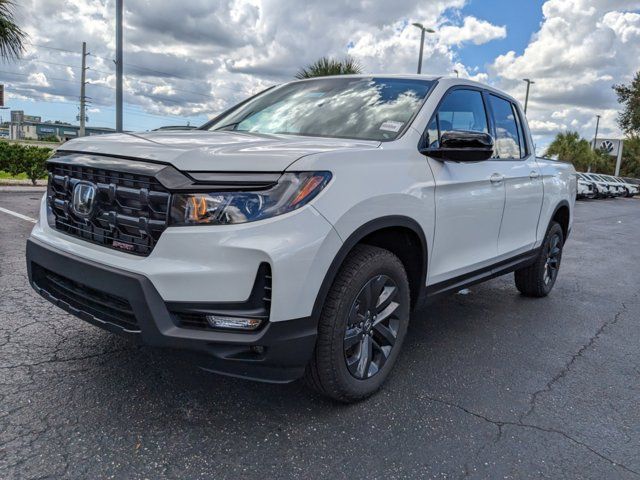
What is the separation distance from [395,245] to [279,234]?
105cm

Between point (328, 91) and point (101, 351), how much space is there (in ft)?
7.64

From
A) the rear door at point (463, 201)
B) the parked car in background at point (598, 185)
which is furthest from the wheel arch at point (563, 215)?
the parked car in background at point (598, 185)

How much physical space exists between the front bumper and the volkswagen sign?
235 millimetres

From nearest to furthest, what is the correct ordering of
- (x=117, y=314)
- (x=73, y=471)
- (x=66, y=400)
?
(x=73, y=471)
(x=117, y=314)
(x=66, y=400)

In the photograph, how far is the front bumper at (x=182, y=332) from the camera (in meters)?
2.36

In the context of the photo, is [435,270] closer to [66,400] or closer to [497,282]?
[66,400]

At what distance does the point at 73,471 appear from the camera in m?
2.26

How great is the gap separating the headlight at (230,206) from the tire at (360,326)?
1.73 ft

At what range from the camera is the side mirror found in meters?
3.21

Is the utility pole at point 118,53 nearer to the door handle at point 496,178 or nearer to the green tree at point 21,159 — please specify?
the green tree at point 21,159

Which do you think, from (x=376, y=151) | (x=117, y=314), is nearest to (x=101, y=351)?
(x=117, y=314)

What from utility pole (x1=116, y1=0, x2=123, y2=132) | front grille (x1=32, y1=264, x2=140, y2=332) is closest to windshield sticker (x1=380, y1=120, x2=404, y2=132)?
front grille (x1=32, y1=264, x2=140, y2=332)

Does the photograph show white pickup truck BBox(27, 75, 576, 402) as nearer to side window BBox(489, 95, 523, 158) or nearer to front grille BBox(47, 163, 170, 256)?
front grille BBox(47, 163, 170, 256)

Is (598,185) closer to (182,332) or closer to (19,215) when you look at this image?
(19,215)
